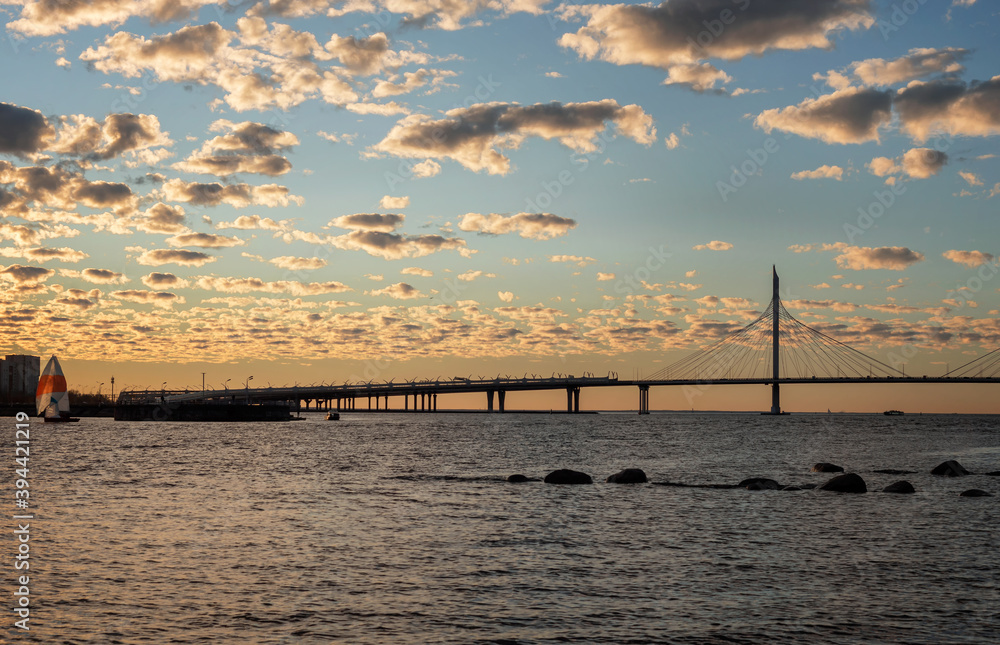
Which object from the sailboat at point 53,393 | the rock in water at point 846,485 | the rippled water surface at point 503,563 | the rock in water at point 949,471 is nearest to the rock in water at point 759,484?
the rippled water surface at point 503,563

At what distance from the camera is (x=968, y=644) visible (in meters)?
16.5

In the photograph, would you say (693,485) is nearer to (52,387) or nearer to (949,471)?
(949,471)

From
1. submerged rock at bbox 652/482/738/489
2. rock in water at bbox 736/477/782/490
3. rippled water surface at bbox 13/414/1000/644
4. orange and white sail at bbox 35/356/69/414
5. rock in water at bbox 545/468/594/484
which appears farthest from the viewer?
orange and white sail at bbox 35/356/69/414

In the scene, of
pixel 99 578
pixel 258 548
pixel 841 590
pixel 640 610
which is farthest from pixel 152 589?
pixel 841 590

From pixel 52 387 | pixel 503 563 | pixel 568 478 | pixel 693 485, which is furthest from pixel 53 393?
pixel 503 563

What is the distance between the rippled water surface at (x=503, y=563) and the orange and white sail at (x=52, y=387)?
322 feet

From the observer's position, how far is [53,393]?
504 feet

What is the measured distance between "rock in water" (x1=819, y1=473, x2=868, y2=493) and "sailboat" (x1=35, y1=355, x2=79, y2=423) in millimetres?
122901

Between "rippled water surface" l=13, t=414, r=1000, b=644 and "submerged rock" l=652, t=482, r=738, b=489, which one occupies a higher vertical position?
"rippled water surface" l=13, t=414, r=1000, b=644

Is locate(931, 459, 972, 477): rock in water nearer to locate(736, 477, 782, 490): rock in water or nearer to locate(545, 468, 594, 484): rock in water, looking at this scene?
locate(736, 477, 782, 490): rock in water

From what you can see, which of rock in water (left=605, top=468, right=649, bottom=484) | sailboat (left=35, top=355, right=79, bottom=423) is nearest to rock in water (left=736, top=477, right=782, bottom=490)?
rock in water (left=605, top=468, right=649, bottom=484)

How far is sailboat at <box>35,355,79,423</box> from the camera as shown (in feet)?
447

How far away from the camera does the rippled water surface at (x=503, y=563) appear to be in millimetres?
17781

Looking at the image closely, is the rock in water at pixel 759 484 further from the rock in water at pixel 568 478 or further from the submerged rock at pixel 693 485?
the rock in water at pixel 568 478
